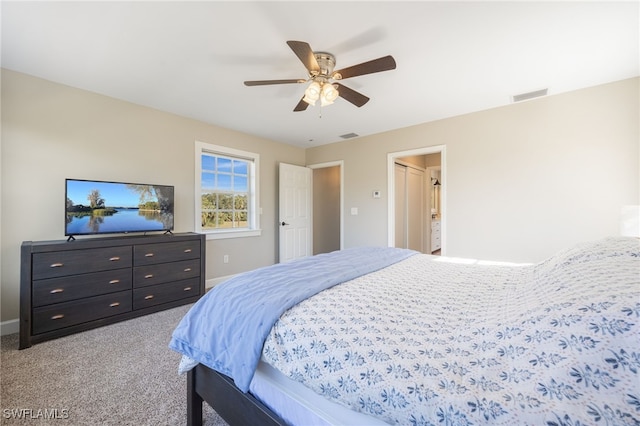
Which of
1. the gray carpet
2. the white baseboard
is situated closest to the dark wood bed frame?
the gray carpet

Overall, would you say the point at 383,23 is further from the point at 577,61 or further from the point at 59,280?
the point at 59,280

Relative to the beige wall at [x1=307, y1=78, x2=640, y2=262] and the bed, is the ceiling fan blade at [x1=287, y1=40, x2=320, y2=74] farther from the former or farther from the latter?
the beige wall at [x1=307, y1=78, x2=640, y2=262]

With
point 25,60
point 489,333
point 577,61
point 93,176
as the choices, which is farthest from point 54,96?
point 577,61

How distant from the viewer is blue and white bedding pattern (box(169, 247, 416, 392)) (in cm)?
102

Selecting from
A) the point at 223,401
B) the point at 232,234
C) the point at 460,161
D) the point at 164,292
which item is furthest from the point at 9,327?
the point at 460,161

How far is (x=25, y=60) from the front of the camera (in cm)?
224

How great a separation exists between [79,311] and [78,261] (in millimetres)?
476

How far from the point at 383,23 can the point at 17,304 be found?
4.15 m

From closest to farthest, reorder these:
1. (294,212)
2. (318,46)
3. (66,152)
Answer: (318,46) → (66,152) → (294,212)

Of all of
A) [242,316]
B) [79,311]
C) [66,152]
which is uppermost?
[66,152]

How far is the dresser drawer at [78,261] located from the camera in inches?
86.9

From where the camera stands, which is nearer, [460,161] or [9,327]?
[9,327]

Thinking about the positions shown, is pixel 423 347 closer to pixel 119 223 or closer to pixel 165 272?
pixel 165 272

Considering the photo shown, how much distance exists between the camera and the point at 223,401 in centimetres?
118
